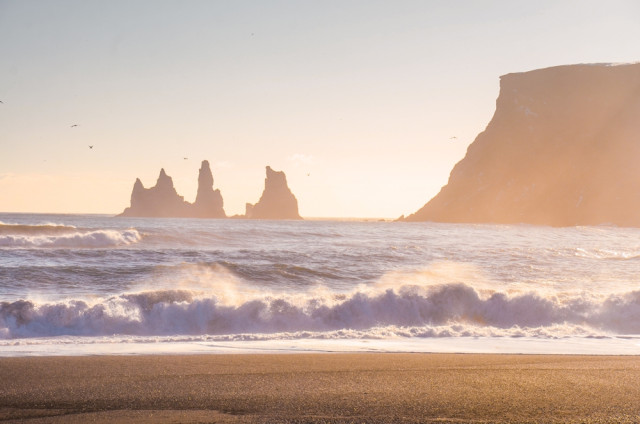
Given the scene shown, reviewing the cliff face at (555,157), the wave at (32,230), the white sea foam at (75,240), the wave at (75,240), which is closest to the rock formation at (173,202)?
the cliff face at (555,157)

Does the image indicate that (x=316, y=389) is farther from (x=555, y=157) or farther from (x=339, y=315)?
(x=555, y=157)

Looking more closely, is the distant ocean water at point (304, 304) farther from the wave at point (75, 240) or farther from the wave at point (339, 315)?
the wave at point (75, 240)

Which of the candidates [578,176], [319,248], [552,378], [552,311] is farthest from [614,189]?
[552,378]

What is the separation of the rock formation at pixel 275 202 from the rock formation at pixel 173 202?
40.7ft

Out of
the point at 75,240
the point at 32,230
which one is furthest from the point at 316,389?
the point at 32,230

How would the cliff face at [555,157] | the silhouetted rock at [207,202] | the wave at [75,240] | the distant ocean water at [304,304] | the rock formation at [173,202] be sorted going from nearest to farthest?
the distant ocean water at [304,304], the wave at [75,240], the cliff face at [555,157], the rock formation at [173,202], the silhouetted rock at [207,202]

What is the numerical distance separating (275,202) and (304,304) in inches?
6833

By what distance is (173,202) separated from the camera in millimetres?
189875

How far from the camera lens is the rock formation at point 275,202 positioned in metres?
186

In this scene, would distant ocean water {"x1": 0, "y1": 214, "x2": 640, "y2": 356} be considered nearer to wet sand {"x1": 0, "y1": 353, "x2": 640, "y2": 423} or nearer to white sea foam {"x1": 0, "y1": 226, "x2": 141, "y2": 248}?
wet sand {"x1": 0, "y1": 353, "x2": 640, "y2": 423}

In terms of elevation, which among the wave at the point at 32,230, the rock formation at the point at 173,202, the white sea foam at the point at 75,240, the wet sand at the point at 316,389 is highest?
the rock formation at the point at 173,202

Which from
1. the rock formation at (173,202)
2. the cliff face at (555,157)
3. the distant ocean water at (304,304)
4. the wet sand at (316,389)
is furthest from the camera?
the rock formation at (173,202)

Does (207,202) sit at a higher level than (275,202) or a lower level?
lower

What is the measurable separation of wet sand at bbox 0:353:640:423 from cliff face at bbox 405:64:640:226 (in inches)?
4656
